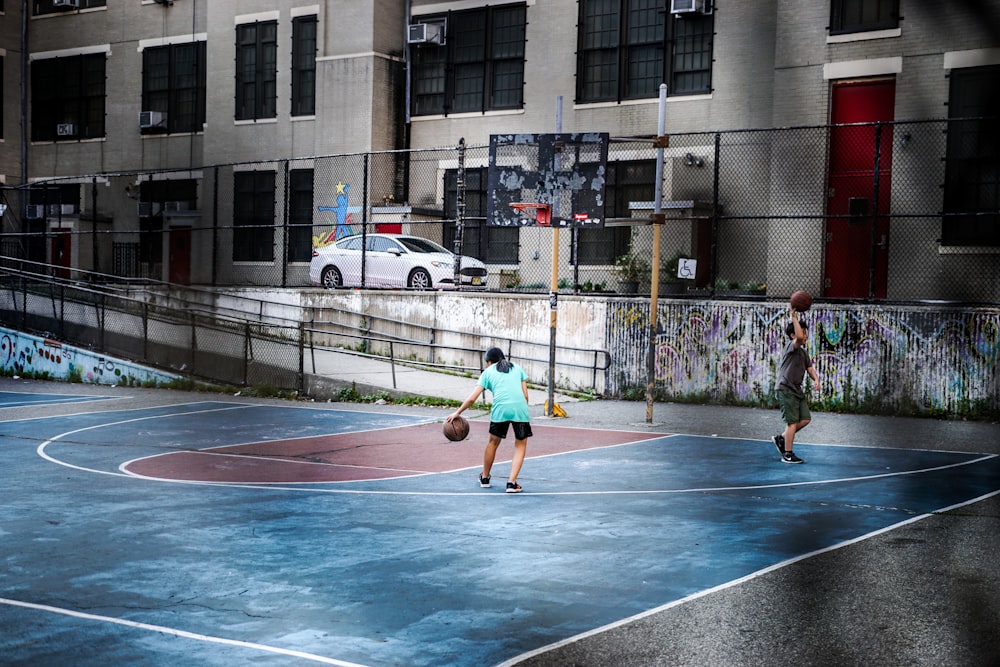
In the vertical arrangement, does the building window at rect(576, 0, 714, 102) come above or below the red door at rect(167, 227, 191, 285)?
above

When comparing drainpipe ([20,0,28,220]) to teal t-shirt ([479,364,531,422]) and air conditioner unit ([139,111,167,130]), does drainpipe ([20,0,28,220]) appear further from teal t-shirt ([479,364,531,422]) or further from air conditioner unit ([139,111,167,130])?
teal t-shirt ([479,364,531,422])

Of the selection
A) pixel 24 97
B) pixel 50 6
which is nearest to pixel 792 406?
pixel 24 97

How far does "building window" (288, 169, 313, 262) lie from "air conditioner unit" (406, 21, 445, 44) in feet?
→ 16.2

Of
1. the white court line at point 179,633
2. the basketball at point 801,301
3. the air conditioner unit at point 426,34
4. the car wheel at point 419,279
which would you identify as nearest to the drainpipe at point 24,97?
the air conditioner unit at point 426,34

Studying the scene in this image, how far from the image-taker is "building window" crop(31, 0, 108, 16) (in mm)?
38219

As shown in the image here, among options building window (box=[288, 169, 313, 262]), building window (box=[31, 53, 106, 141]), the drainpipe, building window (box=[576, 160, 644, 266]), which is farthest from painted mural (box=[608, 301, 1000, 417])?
the drainpipe

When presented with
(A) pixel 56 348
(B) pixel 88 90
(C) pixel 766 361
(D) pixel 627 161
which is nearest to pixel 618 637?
(C) pixel 766 361

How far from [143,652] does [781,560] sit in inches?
189

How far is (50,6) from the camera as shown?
39000 millimetres

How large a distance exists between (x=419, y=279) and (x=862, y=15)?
2584 cm

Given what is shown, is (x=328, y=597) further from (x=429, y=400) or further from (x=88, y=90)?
(x=88, y=90)

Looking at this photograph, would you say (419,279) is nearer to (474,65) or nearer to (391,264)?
(391,264)

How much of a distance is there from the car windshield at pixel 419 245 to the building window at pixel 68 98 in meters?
15.4

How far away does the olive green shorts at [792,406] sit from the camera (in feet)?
46.6
